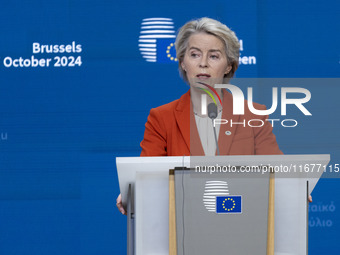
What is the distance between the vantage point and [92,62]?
3779 mm

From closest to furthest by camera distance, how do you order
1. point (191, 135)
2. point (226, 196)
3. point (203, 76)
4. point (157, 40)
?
1. point (226, 196)
2. point (191, 135)
3. point (203, 76)
4. point (157, 40)

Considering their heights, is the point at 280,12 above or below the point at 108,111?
above

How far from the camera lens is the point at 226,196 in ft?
5.50

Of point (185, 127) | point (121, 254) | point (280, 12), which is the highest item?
point (280, 12)

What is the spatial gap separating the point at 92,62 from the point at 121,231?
1.15 metres

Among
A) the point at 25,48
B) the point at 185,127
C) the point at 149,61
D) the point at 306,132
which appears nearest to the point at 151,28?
the point at 149,61

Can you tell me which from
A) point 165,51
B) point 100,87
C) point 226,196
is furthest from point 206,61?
point 100,87

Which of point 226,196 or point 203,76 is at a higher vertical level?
point 203,76

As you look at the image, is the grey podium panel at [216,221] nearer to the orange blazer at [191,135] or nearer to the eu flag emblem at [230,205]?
the eu flag emblem at [230,205]

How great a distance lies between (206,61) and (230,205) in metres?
1.00

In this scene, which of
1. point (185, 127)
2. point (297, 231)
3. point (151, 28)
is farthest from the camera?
point (151, 28)

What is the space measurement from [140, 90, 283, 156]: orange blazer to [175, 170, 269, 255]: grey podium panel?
0.49m

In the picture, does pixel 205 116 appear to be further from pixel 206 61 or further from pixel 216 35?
pixel 216 35

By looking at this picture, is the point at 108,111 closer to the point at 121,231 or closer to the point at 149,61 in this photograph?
the point at 149,61
